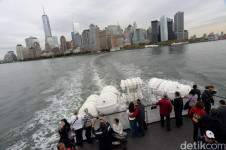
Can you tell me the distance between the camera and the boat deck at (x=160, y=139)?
492 centimetres

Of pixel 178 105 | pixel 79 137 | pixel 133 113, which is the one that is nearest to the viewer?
pixel 133 113

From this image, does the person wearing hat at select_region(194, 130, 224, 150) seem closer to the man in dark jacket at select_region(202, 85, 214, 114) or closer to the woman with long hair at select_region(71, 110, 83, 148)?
the man in dark jacket at select_region(202, 85, 214, 114)

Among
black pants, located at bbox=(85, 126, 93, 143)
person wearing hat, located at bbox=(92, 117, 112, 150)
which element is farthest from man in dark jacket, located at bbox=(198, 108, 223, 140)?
black pants, located at bbox=(85, 126, 93, 143)

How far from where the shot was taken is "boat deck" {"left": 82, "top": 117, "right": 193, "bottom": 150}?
492 centimetres

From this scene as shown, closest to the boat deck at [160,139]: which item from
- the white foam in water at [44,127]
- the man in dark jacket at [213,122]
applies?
the man in dark jacket at [213,122]

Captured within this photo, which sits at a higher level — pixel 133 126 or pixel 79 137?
pixel 133 126

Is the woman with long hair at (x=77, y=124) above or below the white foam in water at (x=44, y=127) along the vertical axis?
above

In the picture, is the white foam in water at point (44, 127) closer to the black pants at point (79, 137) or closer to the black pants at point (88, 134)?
the black pants at point (79, 137)

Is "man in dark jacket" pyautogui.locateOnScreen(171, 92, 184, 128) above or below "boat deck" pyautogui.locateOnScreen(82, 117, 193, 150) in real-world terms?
above

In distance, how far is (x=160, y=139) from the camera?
5215 millimetres

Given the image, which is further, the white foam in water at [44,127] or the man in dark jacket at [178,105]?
the white foam in water at [44,127]

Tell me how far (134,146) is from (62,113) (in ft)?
31.9

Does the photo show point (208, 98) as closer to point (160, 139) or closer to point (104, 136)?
point (160, 139)

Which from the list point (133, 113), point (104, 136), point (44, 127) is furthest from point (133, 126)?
point (44, 127)
